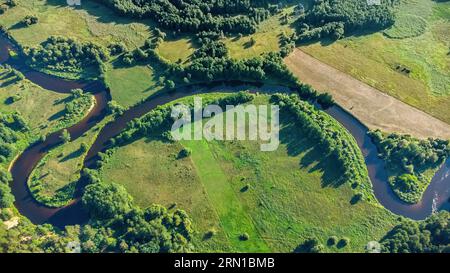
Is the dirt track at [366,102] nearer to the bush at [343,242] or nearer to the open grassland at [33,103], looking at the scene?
the bush at [343,242]

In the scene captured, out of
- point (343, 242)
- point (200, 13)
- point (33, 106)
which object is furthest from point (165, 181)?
point (200, 13)

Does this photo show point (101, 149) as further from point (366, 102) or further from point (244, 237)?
point (366, 102)

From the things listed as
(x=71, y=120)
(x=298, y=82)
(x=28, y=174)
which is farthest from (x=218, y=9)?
(x=28, y=174)

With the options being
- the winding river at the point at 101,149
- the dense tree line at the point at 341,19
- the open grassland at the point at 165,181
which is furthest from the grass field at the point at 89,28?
the dense tree line at the point at 341,19

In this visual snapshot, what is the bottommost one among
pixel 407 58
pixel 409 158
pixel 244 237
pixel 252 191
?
pixel 244 237

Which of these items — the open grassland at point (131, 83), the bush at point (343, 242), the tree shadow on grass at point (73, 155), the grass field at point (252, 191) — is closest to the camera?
the bush at point (343, 242)

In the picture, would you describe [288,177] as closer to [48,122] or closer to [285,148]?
[285,148]

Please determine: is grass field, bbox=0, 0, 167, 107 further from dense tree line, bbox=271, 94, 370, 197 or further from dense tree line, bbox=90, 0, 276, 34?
dense tree line, bbox=271, 94, 370, 197
